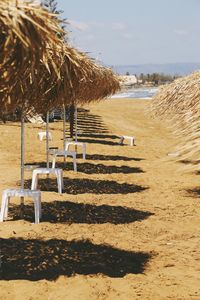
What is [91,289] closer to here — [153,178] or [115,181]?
[115,181]

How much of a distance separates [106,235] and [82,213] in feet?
4.23

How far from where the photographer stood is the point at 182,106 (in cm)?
2819

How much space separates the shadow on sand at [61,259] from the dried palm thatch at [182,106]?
561 inches

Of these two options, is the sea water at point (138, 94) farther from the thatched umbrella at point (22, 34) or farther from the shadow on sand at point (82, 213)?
the thatched umbrella at point (22, 34)

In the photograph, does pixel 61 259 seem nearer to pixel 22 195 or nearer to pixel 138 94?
pixel 22 195

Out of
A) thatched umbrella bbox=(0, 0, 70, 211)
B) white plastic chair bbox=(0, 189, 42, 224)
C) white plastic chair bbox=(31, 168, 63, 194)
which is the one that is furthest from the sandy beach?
thatched umbrella bbox=(0, 0, 70, 211)

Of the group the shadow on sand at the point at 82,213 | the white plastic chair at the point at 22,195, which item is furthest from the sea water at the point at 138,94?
the white plastic chair at the point at 22,195

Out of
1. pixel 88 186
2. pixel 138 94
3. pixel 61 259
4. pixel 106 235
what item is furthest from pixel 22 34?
pixel 138 94

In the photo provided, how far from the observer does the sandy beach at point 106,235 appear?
5.62 meters

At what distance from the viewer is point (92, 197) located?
10.1 meters

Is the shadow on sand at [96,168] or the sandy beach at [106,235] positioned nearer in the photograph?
the sandy beach at [106,235]

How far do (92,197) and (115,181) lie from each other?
1.87 meters

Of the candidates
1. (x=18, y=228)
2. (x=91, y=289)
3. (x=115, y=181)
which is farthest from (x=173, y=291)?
(x=115, y=181)

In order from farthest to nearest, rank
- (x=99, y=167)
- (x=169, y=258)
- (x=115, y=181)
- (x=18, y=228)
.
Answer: (x=99, y=167) → (x=115, y=181) → (x=18, y=228) → (x=169, y=258)
